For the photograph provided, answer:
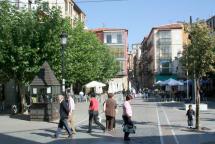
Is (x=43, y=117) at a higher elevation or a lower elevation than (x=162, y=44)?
lower

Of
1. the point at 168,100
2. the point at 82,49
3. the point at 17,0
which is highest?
the point at 17,0

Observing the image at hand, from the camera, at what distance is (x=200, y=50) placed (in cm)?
2281

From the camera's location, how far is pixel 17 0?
45844 mm

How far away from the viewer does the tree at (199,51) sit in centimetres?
2264

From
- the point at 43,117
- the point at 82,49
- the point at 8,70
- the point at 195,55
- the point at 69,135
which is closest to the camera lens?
the point at 69,135

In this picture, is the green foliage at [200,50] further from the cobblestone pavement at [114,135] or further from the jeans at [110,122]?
the jeans at [110,122]

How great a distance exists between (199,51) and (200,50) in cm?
6

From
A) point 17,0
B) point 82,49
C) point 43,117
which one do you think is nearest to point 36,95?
point 43,117

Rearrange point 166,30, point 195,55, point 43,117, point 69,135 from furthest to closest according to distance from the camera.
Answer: point 166,30 → point 43,117 → point 195,55 → point 69,135

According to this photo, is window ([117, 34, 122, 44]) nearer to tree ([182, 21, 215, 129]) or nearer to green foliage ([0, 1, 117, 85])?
green foliage ([0, 1, 117, 85])

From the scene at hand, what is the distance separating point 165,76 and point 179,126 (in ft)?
295

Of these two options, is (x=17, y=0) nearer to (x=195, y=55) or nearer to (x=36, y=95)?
(x=36, y=95)

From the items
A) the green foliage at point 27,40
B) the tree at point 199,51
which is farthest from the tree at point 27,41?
the tree at point 199,51

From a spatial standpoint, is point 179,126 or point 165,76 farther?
point 165,76
